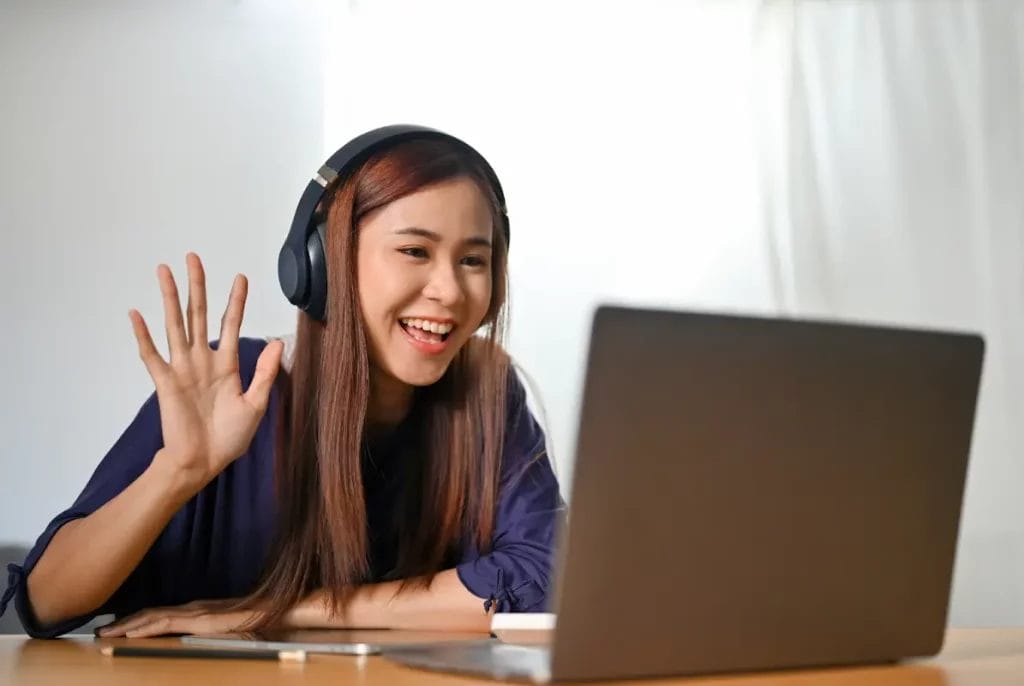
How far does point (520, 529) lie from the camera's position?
1560 millimetres

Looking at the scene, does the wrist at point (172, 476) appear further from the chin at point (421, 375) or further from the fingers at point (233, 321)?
the chin at point (421, 375)

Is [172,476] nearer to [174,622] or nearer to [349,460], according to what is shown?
[174,622]

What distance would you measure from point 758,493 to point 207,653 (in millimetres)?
464

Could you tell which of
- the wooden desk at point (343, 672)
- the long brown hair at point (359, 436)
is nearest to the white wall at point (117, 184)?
the long brown hair at point (359, 436)

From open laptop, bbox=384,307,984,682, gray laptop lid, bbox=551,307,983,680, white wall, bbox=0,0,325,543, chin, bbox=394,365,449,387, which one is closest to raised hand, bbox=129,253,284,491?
chin, bbox=394,365,449,387

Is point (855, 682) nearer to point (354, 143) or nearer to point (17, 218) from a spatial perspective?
point (354, 143)

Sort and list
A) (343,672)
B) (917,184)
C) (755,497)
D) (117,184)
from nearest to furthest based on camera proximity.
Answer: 1. (755,497)
2. (343,672)
3. (117,184)
4. (917,184)

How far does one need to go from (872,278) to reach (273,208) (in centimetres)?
143

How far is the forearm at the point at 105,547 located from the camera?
4.21 feet

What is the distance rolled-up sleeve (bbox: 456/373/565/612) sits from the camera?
1.43 m

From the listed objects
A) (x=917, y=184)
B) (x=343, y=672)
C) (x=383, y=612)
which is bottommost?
(x=383, y=612)

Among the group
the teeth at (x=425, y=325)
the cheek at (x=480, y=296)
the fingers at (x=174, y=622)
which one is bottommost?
the fingers at (x=174, y=622)

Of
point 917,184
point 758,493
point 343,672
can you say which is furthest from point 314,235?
point 917,184

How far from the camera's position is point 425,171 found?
1506mm
